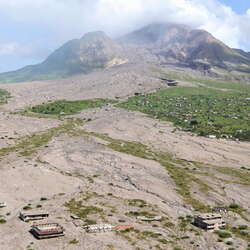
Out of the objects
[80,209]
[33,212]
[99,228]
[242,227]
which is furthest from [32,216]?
[242,227]

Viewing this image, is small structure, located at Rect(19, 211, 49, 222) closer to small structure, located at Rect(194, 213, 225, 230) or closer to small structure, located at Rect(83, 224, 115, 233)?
small structure, located at Rect(83, 224, 115, 233)

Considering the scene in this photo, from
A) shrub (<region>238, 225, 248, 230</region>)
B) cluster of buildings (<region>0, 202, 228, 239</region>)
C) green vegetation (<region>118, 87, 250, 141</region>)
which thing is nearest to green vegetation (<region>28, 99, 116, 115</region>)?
green vegetation (<region>118, 87, 250, 141</region>)

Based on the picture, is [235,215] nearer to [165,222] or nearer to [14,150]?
[165,222]

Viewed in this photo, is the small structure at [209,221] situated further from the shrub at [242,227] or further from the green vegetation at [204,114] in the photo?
the green vegetation at [204,114]

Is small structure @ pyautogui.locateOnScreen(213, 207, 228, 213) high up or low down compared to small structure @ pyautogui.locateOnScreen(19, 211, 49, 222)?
down

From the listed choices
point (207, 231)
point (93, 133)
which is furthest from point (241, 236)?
point (93, 133)

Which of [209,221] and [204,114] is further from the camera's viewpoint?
[204,114]

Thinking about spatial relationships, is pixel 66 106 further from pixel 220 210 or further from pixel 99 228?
pixel 99 228
